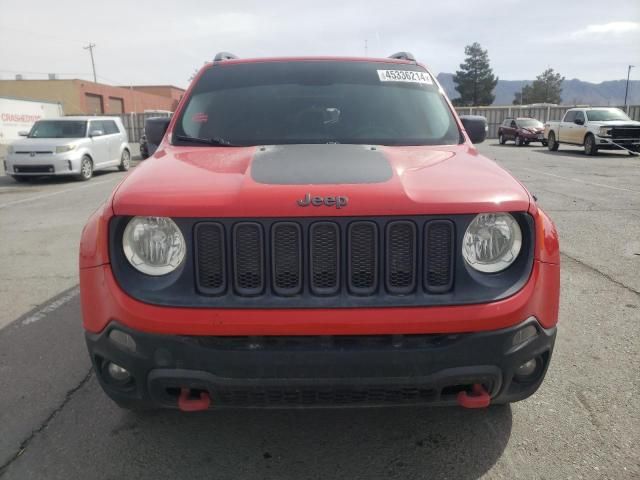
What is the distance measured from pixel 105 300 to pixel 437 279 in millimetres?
1280

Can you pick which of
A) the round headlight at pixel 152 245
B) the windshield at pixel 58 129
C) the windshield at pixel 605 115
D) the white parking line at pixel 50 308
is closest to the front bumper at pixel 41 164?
the windshield at pixel 58 129

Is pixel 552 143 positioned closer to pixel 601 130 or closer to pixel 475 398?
pixel 601 130

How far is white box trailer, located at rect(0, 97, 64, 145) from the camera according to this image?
3038 cm

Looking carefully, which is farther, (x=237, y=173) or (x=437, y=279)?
(x=237, y=173)

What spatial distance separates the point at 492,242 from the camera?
6.75ft

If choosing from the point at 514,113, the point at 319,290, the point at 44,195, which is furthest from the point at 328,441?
the point at 514,113

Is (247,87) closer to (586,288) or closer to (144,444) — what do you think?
(144,444)

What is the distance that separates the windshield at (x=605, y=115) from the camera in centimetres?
2081

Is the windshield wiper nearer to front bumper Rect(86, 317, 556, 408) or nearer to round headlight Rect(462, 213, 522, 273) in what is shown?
front bumper Rect(86, 317, 556, 408)

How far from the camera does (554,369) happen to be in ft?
10.6

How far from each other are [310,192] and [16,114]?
3559 centimetres

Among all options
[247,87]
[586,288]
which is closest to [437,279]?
[247,87]

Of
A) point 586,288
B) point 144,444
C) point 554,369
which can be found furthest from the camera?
point 586,288

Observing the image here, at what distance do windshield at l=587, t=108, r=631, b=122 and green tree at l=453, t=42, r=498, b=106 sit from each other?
64.8 m
